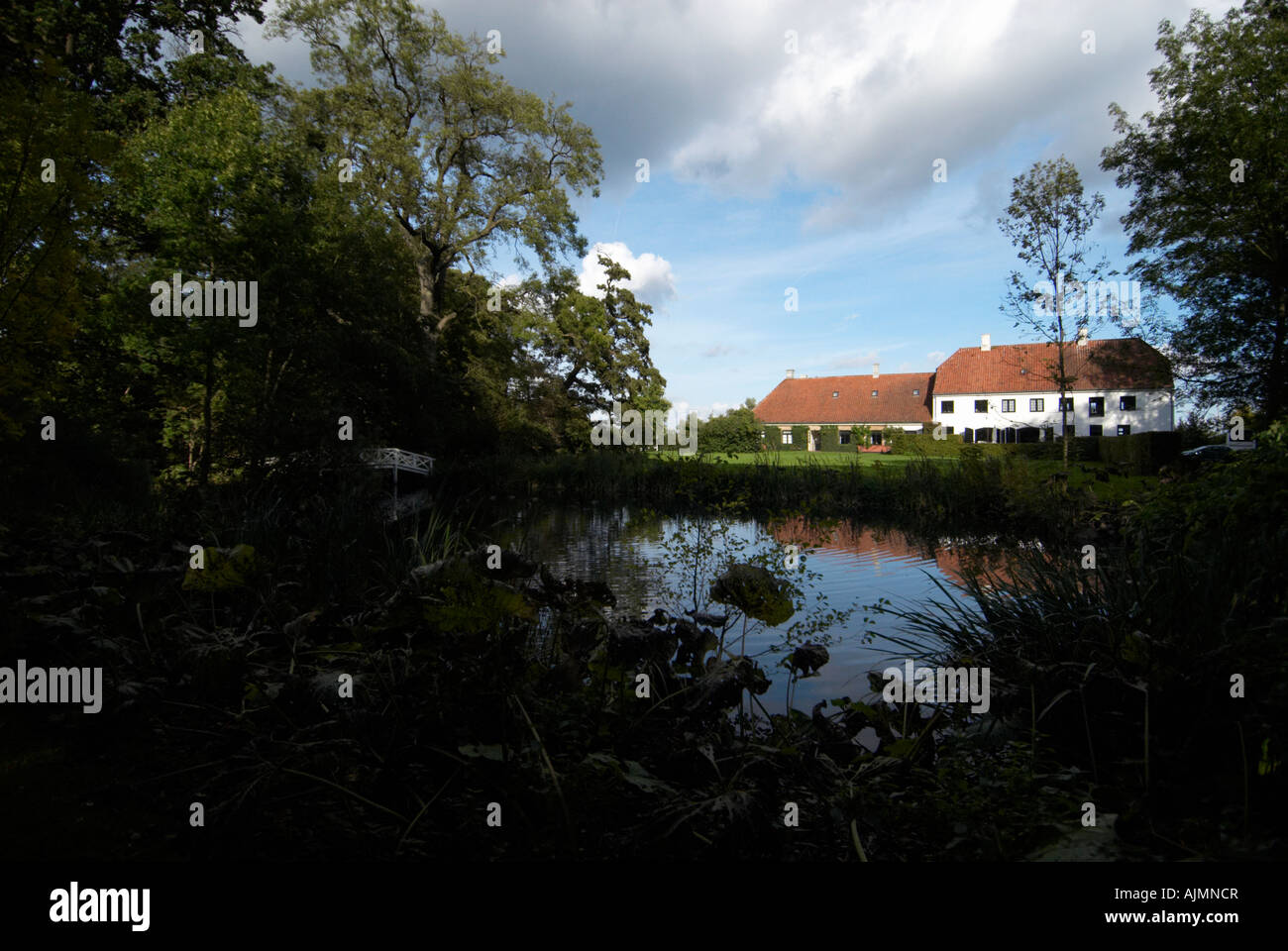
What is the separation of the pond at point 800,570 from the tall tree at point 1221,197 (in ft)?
61.6

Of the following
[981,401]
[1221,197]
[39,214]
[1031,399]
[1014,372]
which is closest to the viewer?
[39,214]

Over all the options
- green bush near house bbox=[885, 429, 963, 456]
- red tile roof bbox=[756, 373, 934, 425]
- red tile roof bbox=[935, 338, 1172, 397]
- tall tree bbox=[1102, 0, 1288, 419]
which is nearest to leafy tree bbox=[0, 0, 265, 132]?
green bush near house bbox=[885, 429, 963, 456]

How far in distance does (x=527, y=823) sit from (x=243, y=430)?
36.8 feet

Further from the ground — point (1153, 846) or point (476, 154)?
point (476, 154)

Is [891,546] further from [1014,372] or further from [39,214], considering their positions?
[1014,372]

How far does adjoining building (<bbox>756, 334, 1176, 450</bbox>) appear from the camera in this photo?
1730 inches

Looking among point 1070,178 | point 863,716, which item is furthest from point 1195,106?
point 863,716

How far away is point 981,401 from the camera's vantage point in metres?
48.8

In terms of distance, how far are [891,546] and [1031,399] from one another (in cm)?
4324

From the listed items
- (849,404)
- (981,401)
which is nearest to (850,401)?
(849,404)

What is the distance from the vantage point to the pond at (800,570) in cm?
487

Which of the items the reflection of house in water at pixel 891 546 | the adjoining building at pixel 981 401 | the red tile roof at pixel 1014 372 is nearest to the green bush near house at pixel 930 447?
the red tile roof at pixel 1014 372

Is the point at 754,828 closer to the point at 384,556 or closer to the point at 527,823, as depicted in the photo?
the point at 527,823

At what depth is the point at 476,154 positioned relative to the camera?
80.5 feet
